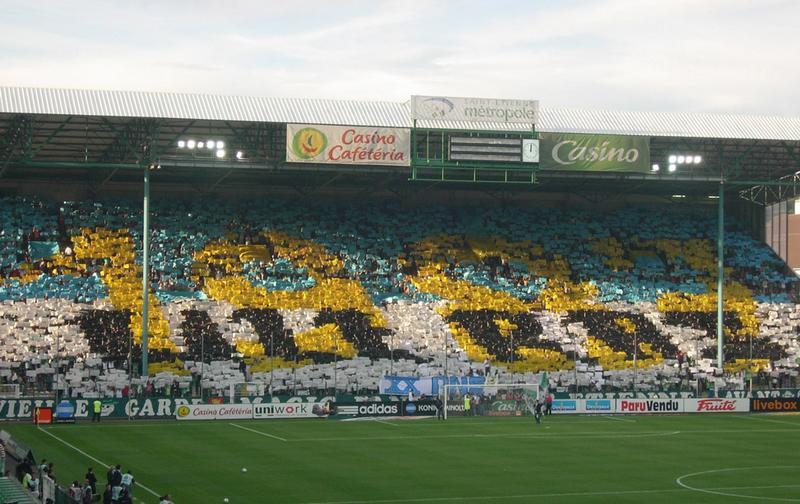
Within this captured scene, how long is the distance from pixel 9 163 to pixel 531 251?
3084cm

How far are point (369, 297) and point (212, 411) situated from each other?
1700 cm

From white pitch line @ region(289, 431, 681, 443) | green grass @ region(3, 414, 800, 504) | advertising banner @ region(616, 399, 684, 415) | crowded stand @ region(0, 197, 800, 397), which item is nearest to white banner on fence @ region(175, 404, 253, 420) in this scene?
green grass @ region(3, 414, 800, 504)

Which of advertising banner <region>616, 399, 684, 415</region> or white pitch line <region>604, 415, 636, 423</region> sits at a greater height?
advertising banner <region>616, 399, 684, 415</region>

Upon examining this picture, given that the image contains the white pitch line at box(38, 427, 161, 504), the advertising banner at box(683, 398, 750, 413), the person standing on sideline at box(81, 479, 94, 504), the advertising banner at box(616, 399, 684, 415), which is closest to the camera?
→ the person standing on sideline at box(81, 479, 94, 504)

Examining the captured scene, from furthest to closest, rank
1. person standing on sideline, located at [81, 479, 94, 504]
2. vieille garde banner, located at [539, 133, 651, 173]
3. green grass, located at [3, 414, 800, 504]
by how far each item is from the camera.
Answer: vieille garde banner, located at [539, 133, 651, 173] → green grass, located at [3, 414, 800, 504] → person standing on sideline, located at [81, 479, 94, 504]

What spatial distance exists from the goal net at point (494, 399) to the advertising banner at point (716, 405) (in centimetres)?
776

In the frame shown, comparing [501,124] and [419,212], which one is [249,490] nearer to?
[501,124]

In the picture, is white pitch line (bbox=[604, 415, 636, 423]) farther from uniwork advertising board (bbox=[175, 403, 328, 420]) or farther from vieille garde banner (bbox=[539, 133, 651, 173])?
vieille garde banner (bbox=[539, 133, 651, 173])

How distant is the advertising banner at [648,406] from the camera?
199ft

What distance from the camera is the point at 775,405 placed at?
205ft

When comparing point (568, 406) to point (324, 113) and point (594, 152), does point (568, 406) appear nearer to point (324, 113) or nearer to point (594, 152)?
point (594, 152)

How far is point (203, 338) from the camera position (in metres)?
62.5

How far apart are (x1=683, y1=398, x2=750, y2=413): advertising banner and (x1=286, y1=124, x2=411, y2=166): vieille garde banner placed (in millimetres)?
18352

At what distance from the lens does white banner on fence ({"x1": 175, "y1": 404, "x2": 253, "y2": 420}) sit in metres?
54.3
